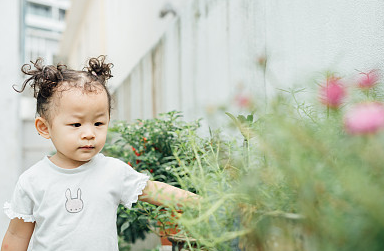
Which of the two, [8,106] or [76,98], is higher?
[8,106]

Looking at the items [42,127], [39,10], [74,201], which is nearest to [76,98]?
[42,127]

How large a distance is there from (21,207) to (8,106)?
117 inches

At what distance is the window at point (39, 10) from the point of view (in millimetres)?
23028

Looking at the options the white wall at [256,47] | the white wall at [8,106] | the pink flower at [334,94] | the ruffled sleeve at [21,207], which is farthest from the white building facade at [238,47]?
the white wall at [8,106]

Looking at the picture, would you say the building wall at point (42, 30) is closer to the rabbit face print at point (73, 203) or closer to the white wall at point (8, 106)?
the white wall at point (8, 106)

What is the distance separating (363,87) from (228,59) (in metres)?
1.33

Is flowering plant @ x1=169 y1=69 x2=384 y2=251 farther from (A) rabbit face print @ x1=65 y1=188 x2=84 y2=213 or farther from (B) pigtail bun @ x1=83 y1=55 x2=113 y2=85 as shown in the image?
(B) pigtail bun @ x1=83 y1=55 x2=113 y2=85

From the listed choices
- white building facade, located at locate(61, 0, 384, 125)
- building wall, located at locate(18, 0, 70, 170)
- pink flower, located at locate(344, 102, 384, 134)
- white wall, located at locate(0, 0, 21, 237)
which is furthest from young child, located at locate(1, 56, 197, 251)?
building wall, located at locate(18, 0, 70, 170)

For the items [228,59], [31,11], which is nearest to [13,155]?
[228,59]

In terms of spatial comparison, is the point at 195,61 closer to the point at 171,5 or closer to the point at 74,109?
the point at 171,5

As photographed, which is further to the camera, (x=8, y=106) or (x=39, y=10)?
(x=39, y=10)

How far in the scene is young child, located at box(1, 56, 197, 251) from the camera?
1371 millimetres

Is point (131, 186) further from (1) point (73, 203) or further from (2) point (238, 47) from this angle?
(2) point (238, 47)

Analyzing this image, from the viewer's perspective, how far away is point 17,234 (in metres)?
1.45
